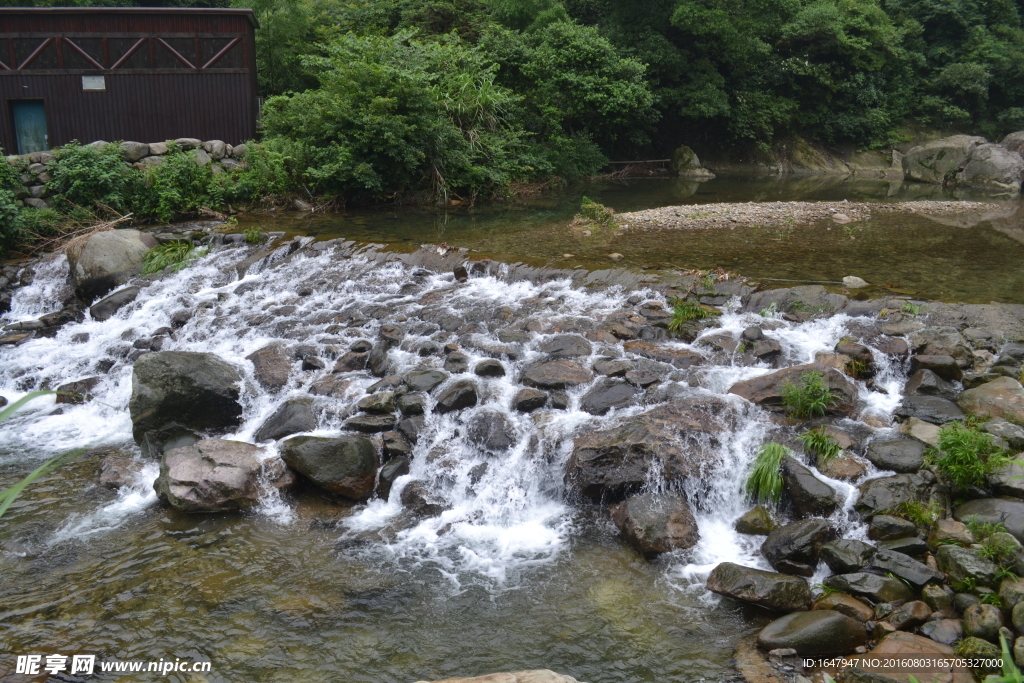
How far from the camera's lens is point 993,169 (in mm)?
20547

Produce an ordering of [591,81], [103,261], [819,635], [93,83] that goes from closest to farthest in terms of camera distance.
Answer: [819,635] → [103,261] → [93,83] → [591,81]

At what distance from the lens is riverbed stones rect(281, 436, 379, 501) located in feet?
22.3

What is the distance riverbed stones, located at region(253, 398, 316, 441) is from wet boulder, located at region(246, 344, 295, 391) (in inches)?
28.4

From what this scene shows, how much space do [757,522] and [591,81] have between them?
16359mm

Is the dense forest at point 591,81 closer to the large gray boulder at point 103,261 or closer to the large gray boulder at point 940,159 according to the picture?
the large gray boulder at point 940,159

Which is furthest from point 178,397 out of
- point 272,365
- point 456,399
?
point 456,399

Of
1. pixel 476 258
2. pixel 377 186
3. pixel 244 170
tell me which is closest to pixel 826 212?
pixel 476 258

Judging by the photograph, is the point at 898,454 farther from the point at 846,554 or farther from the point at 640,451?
the point at 640,451

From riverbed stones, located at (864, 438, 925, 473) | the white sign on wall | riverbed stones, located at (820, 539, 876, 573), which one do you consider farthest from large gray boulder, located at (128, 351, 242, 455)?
the white sign on wall

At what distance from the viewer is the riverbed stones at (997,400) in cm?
662

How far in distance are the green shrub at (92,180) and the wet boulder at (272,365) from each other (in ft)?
23.9

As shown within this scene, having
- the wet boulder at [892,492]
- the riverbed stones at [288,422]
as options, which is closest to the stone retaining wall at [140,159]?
the riverbed stones at [288,422]

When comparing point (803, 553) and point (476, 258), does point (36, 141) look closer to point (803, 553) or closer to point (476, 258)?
point (476, 258)

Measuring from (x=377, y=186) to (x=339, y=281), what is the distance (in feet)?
16.2
